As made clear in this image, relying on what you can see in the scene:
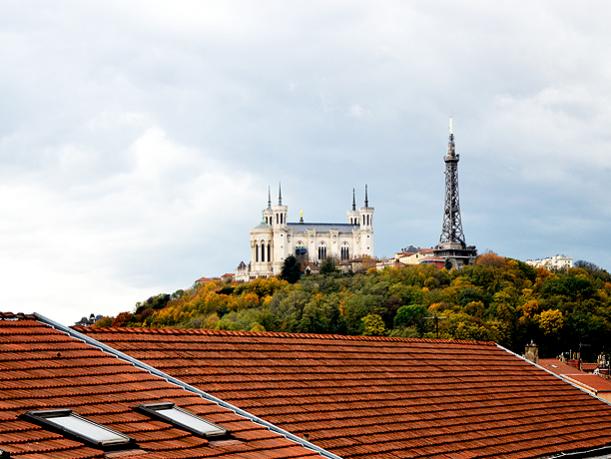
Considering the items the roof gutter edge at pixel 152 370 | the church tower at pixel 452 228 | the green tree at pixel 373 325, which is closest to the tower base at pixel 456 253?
the church tower at pixel 452 228

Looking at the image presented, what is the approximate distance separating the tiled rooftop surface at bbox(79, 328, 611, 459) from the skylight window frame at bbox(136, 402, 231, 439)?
2.21m

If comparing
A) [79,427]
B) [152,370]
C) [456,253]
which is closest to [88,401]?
[79,427]

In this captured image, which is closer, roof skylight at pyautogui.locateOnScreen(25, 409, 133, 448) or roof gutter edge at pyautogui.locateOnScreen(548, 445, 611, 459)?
roof skylight at pyautogui.locateOnScreen(25, 409, 133, 448)

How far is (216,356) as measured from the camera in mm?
18641

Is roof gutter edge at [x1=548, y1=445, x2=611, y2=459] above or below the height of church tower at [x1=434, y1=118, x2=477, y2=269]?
below

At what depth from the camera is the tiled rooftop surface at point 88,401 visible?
12.2 m

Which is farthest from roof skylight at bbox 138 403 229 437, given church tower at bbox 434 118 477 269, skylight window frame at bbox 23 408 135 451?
church tower at bbox 434 118 477 269

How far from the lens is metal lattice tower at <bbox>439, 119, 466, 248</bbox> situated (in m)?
169

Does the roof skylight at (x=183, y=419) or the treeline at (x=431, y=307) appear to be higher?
the treeline at (x=431, y=307)

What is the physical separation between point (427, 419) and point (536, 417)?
4.20 meters

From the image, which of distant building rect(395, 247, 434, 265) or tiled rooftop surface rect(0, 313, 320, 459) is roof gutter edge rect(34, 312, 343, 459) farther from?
distant building rect(395, 247, 434, 265)

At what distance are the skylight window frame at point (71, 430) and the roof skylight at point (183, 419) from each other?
103 cm

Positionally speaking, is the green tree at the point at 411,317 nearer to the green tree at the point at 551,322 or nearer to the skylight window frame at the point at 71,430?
the green tree at the point at 551,322

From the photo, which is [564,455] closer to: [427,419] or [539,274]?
[427,419]
